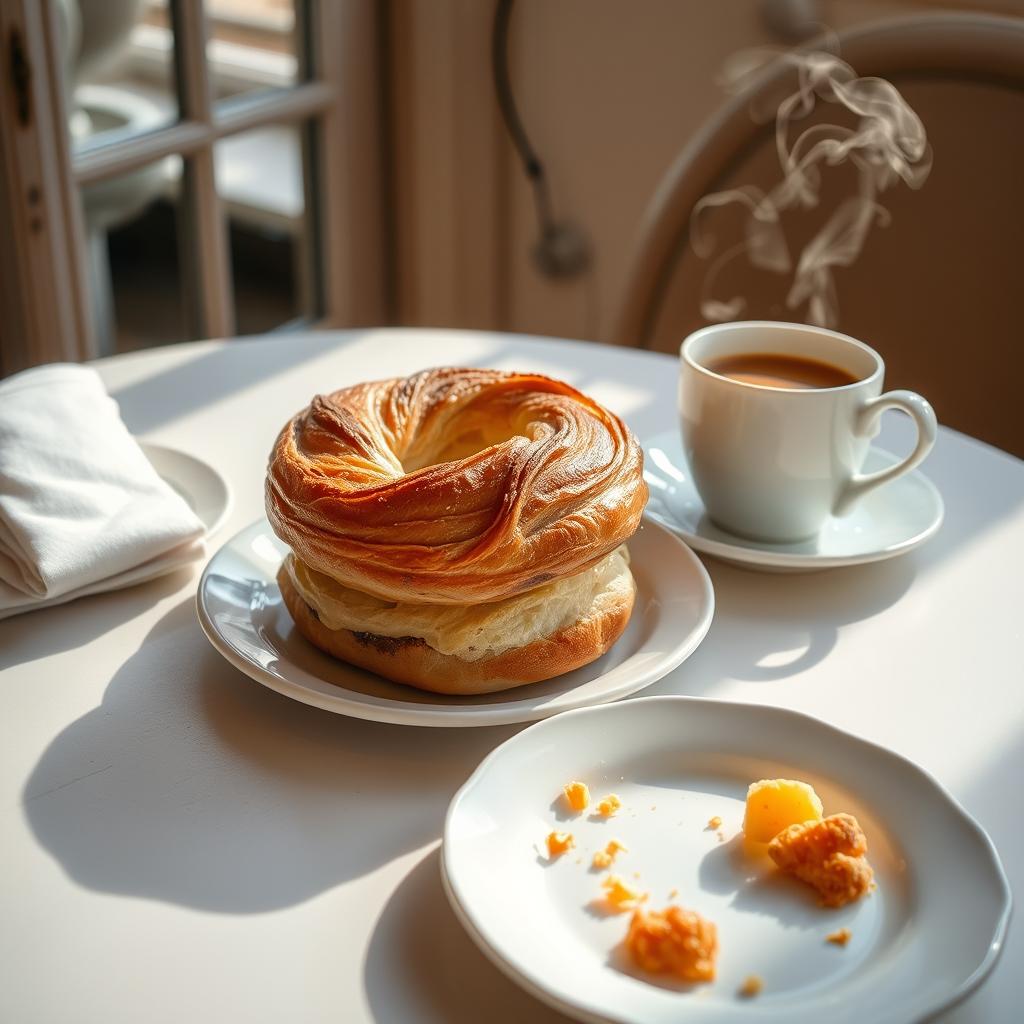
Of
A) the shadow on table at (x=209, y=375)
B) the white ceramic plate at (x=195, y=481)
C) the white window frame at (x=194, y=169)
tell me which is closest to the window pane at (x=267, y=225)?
the white window frame at (x=194, y=169)

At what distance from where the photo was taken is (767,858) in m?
0.61

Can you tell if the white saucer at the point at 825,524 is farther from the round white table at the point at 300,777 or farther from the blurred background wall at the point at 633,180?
the blurred background wall at the point at 633,180

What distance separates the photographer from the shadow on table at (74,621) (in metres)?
0.79

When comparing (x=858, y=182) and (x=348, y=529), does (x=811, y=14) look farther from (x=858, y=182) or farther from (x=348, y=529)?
(x=348, y=529)

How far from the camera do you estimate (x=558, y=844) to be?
0.61 metres

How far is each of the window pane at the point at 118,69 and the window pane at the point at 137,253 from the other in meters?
0.07

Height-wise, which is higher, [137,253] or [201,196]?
[201,196]

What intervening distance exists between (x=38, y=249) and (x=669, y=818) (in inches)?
54.1

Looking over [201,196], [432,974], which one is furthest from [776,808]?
[201,196]

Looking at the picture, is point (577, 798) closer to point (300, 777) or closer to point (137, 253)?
point (300, 777)

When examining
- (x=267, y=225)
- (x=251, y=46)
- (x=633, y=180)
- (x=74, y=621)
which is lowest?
(x=267, y=225)

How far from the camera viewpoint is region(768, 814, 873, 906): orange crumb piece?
1.90 feet

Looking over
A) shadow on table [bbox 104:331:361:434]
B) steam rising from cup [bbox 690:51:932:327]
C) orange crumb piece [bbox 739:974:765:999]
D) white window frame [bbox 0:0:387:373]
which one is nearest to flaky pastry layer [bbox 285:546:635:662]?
orange crumb piece [bbox 739:974:765:999]

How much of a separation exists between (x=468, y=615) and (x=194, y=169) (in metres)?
1.36
